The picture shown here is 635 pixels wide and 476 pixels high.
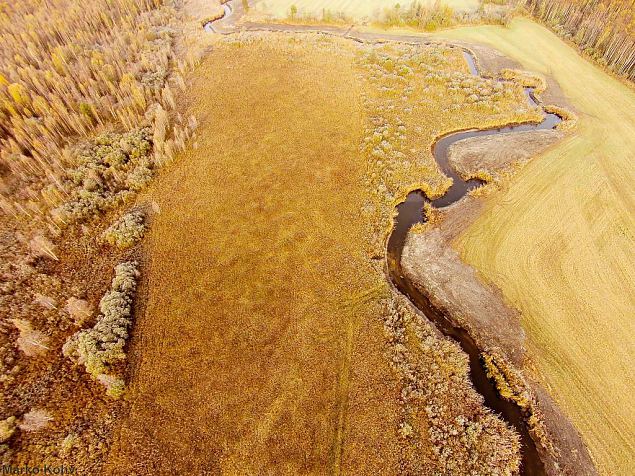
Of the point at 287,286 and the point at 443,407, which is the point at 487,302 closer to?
the point at 443,407

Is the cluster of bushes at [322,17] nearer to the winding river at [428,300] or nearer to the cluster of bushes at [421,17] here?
the cluster of bushes at [421,17]

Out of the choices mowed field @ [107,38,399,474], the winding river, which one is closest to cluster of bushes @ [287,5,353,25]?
mowed field @ [107,38,399,474]

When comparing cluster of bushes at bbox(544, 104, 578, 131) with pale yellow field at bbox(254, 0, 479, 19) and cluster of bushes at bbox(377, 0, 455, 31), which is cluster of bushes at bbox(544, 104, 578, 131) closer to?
cluster of bushes at bbox(377, 0, 455, 31)

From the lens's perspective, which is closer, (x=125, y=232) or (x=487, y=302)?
(x=487, y=302)

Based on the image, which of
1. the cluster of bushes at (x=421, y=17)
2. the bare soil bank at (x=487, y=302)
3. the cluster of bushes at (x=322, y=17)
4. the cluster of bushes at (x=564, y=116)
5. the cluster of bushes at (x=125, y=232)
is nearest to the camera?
the bare soil bank at (x=487, y=302)

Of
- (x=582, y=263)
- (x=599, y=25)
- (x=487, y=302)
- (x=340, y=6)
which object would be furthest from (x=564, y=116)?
(x=340, y=6)

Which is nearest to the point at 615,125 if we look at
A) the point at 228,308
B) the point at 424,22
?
the point at 424,22

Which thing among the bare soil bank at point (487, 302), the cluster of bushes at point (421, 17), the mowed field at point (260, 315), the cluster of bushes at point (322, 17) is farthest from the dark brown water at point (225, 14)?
the bare soil bank at point (487, 302)
